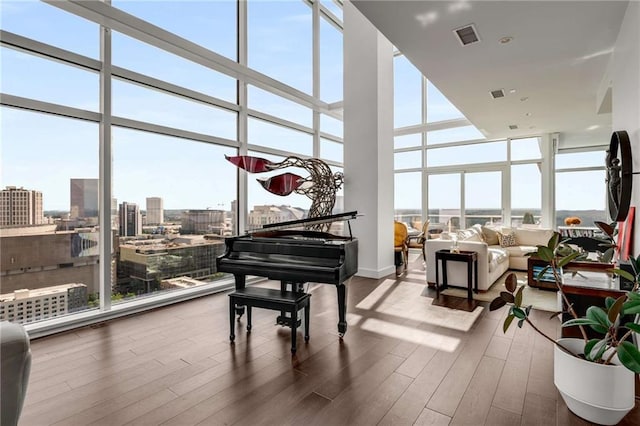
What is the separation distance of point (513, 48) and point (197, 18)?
4324mm

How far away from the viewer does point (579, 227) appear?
24.8 ft

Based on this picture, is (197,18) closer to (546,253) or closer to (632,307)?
(546,253)

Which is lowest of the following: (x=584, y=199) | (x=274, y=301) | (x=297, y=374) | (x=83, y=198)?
(x=297, y=374)

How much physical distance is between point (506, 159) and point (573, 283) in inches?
257

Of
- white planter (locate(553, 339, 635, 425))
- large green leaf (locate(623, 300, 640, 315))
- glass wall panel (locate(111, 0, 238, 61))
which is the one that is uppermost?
glass wall panel (locate(111, 0, 238, 61))

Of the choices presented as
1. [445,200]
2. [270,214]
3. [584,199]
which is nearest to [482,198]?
[445,200]

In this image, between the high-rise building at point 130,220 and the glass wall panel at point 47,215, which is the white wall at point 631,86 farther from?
the glass wall panel at point 47,215

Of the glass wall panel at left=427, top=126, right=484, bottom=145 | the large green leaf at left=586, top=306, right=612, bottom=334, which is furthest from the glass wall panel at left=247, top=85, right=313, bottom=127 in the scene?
the large green leaf at left=586, top=306, right=612, bottom=334

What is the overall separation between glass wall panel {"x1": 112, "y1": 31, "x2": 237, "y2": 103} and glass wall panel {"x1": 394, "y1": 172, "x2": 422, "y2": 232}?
5.87 meters

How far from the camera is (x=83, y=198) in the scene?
3.69 m

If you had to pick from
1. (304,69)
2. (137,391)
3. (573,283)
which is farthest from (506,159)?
(137,391)

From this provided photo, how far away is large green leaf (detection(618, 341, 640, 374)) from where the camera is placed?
1525 millimetres

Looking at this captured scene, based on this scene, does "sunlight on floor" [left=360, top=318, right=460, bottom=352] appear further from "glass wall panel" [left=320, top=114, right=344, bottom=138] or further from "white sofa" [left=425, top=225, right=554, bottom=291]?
"glass wall panel" [left=320, top=114, right=344, bottom=138]

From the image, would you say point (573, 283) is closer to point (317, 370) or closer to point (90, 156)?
point (317, 370)
